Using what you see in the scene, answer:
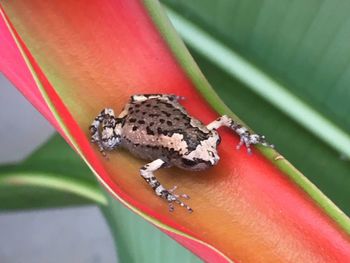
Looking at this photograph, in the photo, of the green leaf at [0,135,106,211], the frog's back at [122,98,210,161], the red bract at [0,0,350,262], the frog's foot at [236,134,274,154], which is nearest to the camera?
the red bract at [0,0,350,262]

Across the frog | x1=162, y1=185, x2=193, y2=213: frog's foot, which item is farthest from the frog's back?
x1=162, y1=185, x2=193, y2=213: frog's foot

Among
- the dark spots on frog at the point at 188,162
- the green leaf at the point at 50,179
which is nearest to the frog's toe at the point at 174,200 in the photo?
the dark spots on frog at the point at 188,162

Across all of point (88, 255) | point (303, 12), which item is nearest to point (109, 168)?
point (303, 12)

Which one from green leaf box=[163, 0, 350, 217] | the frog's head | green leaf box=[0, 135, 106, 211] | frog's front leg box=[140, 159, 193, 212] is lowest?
green leaf box=[0, 135, 106, 211]

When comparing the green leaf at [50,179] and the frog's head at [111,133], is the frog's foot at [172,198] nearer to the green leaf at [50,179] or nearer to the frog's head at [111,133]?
the frog's head at [111,133]

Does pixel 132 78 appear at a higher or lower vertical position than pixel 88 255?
higher

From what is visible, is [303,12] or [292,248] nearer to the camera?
[292,248]

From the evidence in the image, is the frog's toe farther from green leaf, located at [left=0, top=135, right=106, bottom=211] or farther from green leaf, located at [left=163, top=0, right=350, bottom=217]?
green leaf, located at [left=0, top=135, right=106, bottom=211]

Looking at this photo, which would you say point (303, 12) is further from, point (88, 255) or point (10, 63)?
point (88, 255)
